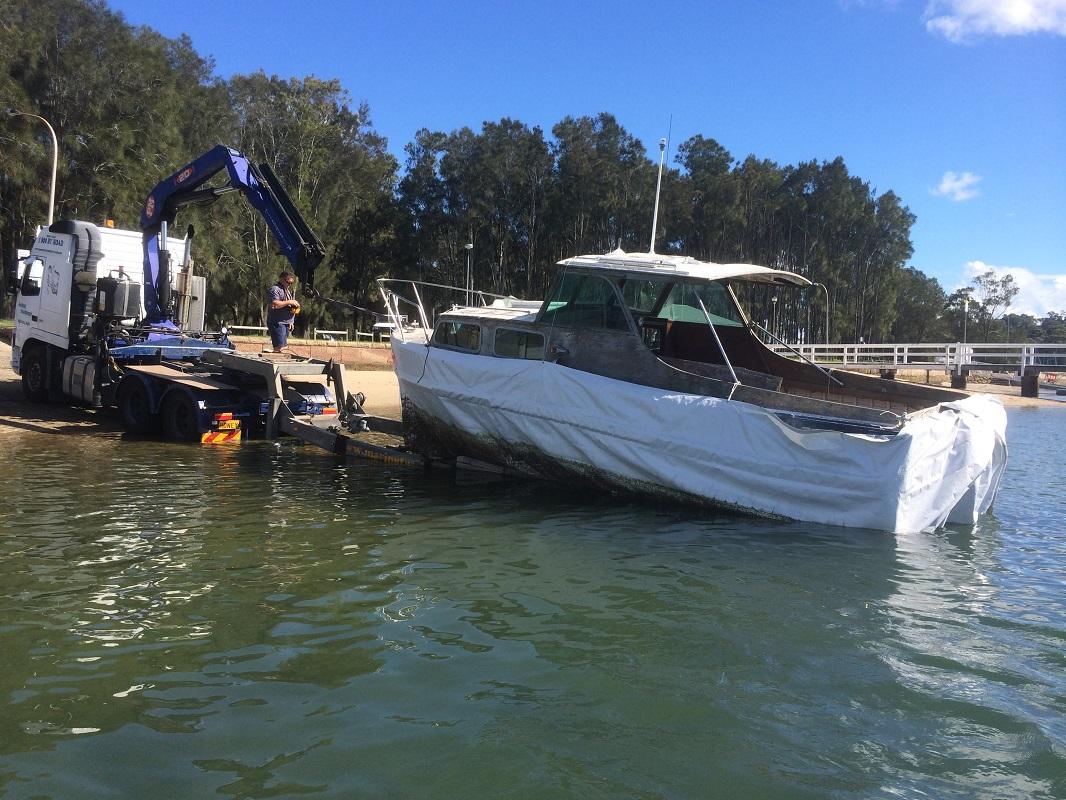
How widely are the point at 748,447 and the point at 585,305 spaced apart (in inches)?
103

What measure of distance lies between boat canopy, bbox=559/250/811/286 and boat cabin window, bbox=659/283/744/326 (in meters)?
0.41

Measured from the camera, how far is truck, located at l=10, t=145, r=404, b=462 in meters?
12.3

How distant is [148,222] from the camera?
14562 millimetres

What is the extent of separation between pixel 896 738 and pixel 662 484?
4.66 metres

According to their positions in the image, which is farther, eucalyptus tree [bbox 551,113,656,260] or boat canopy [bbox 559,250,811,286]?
eucalyptus tree [bbox 551,113,656,260]

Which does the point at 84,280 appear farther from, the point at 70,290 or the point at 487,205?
the point at 487,205

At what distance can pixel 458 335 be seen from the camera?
33.7 feet

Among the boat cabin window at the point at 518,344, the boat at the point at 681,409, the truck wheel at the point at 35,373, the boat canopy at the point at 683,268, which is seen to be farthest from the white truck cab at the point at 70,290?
the boat canopy at the point at 683,268

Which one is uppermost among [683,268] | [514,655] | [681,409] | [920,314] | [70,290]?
[920,314]

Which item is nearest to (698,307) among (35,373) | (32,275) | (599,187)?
(32,275)

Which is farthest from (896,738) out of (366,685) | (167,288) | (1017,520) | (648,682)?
(167,288)

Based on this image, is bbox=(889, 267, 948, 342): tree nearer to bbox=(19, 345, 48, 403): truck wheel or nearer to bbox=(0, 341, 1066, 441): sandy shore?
bbox=(0, 341, 1066, 441): sandy shore

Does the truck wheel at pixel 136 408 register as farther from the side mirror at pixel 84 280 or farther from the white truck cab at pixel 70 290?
the side mirror at pixel 84 280

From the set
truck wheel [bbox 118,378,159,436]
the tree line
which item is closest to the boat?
truck wheel [bbox 118,378,159,436]
